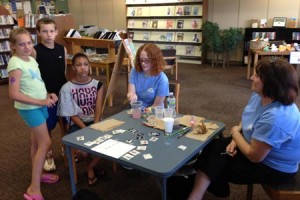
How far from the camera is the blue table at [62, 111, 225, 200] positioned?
140cm

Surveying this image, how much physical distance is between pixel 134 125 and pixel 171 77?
439 centimetres

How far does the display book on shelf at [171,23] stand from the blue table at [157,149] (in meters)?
5.94

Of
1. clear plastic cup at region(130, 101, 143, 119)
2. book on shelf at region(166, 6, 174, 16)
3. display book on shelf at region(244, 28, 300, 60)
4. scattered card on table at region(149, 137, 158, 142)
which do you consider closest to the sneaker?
clear plastic cup at region(130, 101, 143, 119)

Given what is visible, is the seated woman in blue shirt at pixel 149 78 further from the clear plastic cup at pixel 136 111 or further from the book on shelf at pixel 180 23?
the book on shelf at pixel 180 23

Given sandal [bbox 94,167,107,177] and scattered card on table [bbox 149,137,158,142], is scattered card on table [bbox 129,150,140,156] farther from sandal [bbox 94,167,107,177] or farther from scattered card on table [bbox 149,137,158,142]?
sandal [bbox 94,167,107,177]

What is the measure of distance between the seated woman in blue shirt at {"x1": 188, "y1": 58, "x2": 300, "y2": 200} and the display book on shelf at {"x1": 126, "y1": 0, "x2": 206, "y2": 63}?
595 centimetres

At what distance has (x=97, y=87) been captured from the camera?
2.45 meters

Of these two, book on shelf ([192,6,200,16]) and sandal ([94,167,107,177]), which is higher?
book on shelf ([192,6,200,16])

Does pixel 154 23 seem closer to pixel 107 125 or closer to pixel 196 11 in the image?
pixel 196 11

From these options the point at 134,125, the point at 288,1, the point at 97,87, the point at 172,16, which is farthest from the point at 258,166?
the point at 172,16

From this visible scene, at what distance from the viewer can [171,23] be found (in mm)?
7723

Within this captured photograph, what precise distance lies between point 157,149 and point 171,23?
21.7 feet

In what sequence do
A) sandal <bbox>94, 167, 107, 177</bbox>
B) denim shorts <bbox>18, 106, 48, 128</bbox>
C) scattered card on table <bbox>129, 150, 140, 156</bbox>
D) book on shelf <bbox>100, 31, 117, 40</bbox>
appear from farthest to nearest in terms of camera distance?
book on shelf <bbox>100, 31, 117, 40</bbox>, sandal <bbox>94, 167, 107, 177</bbox>, denim shorts <bbox>18, 106, 48, 128</bbox>, scattered card on table <bbox>129, 150, 140, 156</bbox>

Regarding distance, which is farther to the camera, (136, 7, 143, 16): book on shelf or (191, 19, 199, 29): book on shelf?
(136, 7, 143, 16): book on shelf
